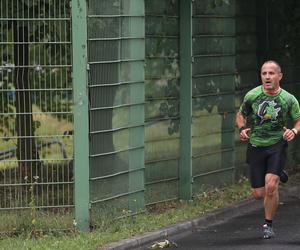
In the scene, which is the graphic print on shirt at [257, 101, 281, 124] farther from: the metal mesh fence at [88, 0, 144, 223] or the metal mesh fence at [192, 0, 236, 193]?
the metal mesh fence at [192, 0, 236, 193]

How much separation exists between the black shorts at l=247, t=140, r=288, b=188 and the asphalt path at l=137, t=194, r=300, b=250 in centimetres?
60

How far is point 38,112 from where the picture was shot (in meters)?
7.49

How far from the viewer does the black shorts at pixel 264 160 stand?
24.1 ft

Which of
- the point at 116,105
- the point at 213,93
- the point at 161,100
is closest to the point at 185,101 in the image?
the point at 161,100

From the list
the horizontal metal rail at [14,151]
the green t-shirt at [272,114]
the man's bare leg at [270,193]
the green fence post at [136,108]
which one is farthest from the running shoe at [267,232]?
the horizontal metal rail at [14,151]

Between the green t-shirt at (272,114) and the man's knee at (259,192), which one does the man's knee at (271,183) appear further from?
the green t-shirt at (272,114)

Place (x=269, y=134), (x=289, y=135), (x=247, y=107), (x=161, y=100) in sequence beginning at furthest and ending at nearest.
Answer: (x=161, y=100), (x=247, y=107), (x=269, y=134), (x=289, y=135)

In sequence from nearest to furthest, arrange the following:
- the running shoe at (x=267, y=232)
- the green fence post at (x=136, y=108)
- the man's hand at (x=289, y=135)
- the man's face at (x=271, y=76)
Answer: the man's hand at (x=289, y=135) → the man's face at (x=271, y=76) → the running shoe at (x=267, y=232) → the green fence post at (x=136, y=108)

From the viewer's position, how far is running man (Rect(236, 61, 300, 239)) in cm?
734

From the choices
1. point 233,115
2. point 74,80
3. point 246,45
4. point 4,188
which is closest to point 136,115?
point 74,80

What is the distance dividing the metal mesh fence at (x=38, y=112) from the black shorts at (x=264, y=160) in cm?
191

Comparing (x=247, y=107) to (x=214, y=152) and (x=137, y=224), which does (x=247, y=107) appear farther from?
(x=214, y=152)

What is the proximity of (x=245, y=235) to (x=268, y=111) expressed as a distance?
1.38 meters

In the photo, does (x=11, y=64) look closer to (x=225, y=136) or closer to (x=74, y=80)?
(x=74, y=80)
